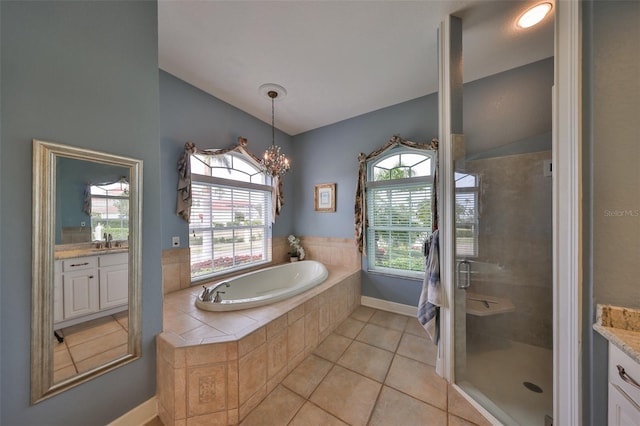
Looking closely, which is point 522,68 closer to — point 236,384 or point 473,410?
point 473,410

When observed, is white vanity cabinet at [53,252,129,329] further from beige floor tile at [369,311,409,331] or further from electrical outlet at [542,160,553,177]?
electrical outlet at [542,160,553,177]

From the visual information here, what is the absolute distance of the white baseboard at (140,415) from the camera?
→ 1.27 meters

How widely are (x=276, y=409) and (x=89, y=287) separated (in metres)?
1.42

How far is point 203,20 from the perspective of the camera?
1.58 m

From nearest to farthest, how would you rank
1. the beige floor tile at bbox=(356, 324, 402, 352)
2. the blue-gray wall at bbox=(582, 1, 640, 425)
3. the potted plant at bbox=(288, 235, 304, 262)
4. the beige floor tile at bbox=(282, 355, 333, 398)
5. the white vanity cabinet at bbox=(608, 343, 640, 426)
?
the white vanity cabinet at bbox=(608, 343, 640, 426) → the blue-gray wall at bbox=(582, 1, 640, 425) → the beige floor tile at bbox=(282, 355, 333, 398) → the beige floor tile at bbox=(356, 324, 402, 352) → the potted plant at bbox=(288, 235, 304, 262)

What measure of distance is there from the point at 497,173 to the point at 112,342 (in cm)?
299

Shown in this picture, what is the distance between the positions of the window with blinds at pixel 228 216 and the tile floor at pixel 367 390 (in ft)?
5.47

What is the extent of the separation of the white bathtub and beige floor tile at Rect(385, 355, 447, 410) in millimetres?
1073

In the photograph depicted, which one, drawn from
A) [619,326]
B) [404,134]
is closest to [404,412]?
[619,326]

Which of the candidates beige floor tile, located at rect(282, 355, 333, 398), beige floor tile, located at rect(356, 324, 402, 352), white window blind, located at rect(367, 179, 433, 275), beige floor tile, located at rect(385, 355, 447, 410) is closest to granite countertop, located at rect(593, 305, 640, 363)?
beige floor tile, located at rect(385, 355, 447, 410)

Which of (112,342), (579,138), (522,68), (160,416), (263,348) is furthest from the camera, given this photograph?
(522,68)

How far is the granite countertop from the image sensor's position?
0.78m

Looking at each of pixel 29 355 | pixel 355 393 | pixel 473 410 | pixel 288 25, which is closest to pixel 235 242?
pixel 29 355

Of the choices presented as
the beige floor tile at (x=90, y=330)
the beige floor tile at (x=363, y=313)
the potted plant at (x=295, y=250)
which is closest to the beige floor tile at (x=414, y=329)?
the beige floor tile at (x=363, y=313)
